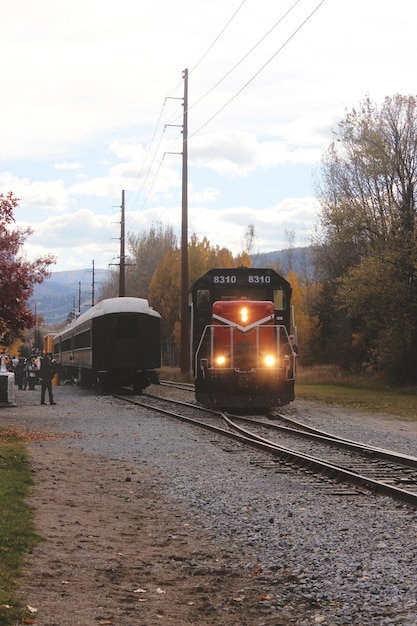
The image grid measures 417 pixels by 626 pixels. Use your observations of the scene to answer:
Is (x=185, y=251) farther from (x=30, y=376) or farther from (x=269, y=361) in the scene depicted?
(x=269, y=361)

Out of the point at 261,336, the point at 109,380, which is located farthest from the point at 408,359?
the point at 261,336

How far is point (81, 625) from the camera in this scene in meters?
5.04

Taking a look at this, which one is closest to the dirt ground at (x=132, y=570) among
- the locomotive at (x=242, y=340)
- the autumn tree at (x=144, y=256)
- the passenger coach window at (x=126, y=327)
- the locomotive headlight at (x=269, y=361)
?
the locomotive at (x=242, y=340)

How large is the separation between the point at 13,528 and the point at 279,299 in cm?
1501

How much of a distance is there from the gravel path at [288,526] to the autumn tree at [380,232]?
67.7 feet

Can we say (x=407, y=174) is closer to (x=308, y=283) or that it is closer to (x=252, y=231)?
(x=308, y=283)

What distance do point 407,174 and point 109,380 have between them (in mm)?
20789

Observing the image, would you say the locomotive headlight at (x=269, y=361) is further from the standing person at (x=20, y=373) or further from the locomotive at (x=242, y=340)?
the standing person at (x=20, y=373)

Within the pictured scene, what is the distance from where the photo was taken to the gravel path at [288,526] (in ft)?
18.2

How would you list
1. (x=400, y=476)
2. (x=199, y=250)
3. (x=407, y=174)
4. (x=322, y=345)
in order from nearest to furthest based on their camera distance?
1. (x=400, y=476)
2. (x=407, y=174)
3. (x=322, y=345)
4. (x=199, y=250)

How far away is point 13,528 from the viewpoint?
7.45m

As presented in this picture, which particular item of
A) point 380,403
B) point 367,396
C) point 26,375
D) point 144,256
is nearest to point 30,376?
point 26,375

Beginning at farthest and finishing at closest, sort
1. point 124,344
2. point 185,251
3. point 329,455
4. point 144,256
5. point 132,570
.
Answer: point 144,256 < point 185,251 < point 124,344 < point 329,455 < point 132,570

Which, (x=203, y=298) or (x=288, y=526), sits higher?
(x=203, y=298)
